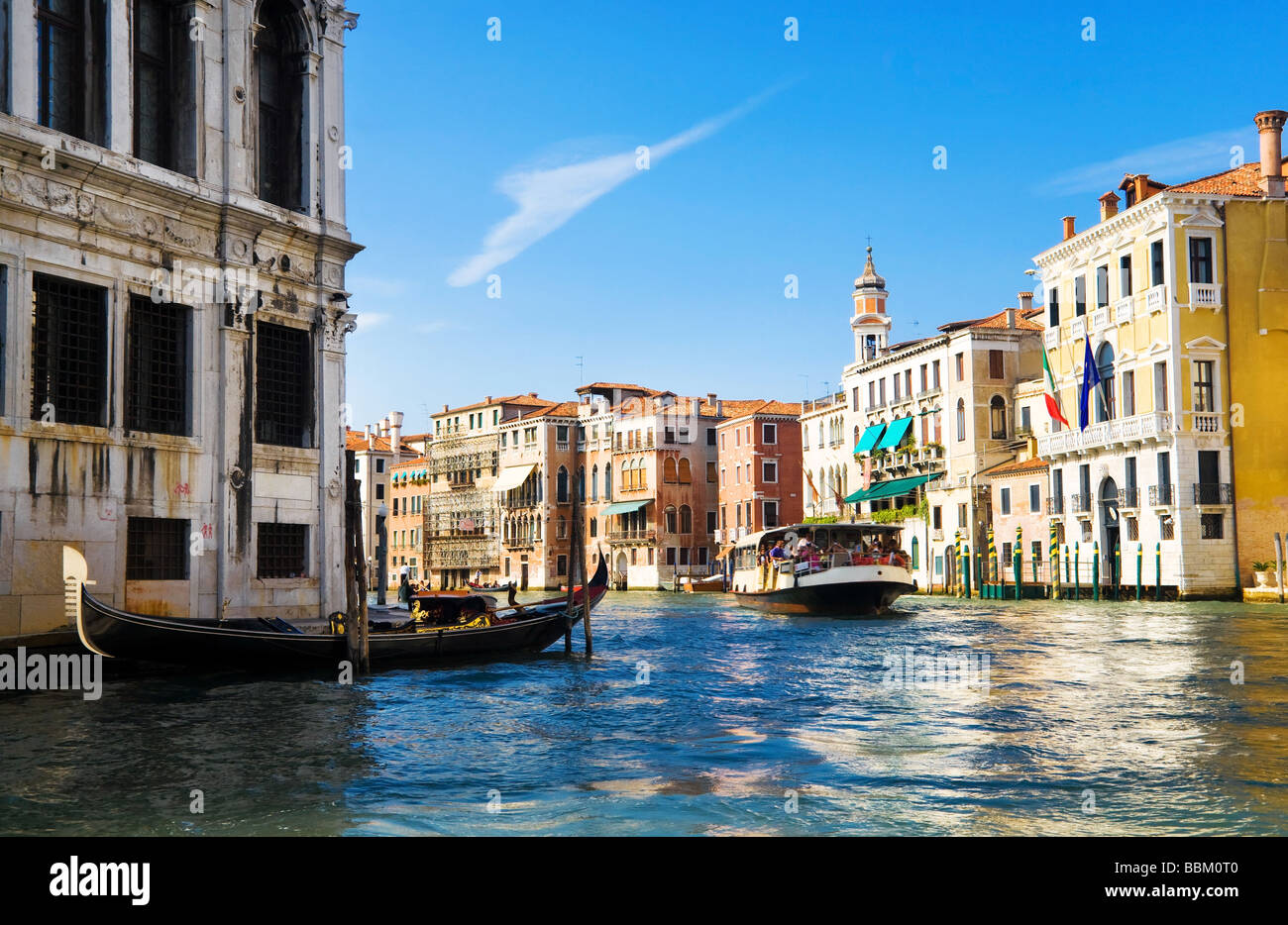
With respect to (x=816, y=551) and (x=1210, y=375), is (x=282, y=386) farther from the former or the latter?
(x=1210, y=375)

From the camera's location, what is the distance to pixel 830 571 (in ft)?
94.2

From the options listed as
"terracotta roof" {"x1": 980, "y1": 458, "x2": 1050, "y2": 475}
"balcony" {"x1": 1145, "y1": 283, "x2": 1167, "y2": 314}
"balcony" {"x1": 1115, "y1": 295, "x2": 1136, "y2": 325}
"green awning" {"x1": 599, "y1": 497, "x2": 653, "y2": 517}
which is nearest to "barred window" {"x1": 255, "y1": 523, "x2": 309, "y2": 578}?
"balcony" {"x1": 1145, "y1": 283, "x2": 1167, "y2": 314}

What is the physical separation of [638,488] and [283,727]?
164ft

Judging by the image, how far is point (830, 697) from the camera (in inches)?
502

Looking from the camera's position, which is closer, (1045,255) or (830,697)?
(830,697)

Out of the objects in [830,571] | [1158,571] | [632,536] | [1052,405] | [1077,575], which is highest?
[1052,405]

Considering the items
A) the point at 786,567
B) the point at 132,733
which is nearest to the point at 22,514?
the point at 132,733

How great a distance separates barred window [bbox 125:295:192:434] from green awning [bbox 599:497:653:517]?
45.1m

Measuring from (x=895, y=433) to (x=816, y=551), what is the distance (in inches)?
666

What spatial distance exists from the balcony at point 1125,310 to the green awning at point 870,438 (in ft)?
47.3

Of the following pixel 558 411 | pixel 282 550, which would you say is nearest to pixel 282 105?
pixel 282 550

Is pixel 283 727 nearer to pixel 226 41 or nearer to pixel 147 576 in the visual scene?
pixel 147 576

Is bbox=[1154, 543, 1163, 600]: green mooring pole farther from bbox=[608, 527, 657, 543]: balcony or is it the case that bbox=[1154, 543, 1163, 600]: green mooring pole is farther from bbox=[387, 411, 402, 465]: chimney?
bbox=[387, 411, 402, 465]: chimney
